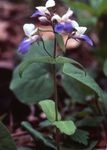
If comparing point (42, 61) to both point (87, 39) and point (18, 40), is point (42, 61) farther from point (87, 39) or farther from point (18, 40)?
point (18, 40)

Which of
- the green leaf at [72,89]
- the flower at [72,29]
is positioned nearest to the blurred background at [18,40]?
the green leaf at [72,89]

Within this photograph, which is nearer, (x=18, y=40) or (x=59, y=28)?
(x=59, y=28)

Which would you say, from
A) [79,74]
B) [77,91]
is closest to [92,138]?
[77,91]

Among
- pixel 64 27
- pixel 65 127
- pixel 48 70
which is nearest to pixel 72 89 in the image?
pixel 48 70

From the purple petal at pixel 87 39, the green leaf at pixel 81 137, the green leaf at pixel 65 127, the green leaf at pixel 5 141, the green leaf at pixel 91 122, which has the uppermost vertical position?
the purple petal at pixel 87 39

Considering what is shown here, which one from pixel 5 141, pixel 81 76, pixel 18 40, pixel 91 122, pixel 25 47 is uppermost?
pixel 25 47

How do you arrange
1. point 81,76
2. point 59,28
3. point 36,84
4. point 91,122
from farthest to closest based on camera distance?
point 36,84
point 91,122
point 81,76
point 59,28

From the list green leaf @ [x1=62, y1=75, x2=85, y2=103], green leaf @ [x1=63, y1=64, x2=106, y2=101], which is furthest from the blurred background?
green leaf @ [x1=63, y1=64, x2=106, y2=101]

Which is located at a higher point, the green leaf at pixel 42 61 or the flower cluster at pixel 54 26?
the flower cluster at pixel 54 26

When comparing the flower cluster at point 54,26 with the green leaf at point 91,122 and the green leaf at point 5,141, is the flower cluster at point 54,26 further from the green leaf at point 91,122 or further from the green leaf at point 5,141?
the green leaf at point 91,122
